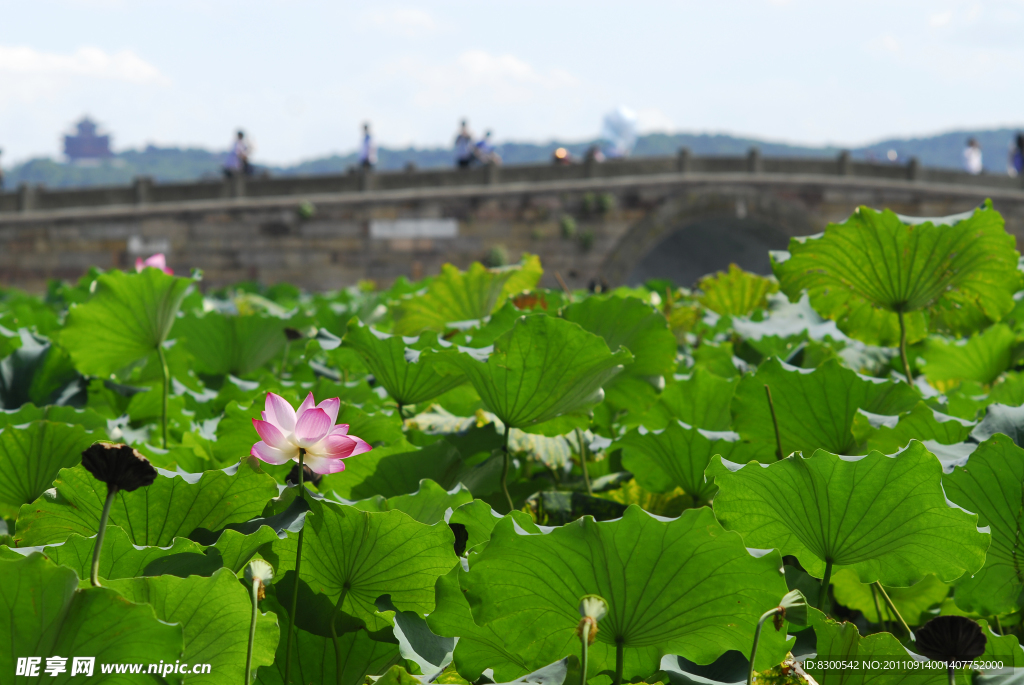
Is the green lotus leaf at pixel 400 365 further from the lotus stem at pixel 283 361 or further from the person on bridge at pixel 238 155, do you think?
the person on bridge at pixel 238 155

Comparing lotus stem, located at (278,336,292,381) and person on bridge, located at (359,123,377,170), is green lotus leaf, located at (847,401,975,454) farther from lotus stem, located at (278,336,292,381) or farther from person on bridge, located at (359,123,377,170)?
person on bridge, located at (359,123,377,170)

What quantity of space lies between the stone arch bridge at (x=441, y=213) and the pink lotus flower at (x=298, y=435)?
703 inches

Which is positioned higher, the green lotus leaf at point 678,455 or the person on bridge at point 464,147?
the person on bridge at point 464,147

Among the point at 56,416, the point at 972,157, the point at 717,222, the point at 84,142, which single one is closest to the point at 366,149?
the point at 717,222

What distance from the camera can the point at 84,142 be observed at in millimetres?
119062

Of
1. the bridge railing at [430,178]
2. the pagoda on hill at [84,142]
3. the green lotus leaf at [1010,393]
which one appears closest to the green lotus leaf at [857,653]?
the green lotus leaf at [1010,393]

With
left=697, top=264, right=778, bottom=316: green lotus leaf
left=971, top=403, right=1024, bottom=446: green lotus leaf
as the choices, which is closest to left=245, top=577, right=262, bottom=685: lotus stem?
left=971, top=403, right=1024, bottom=446: green lotus leaf

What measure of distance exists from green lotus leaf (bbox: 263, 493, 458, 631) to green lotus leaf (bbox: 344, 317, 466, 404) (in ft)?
1.50

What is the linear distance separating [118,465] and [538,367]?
61 cm

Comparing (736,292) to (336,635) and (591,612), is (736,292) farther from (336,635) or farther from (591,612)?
(591,612)

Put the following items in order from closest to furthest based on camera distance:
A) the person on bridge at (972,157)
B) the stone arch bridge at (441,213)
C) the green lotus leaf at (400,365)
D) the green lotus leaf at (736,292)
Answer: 1. the green lotus leaf at (400,365)
2. the green lotus leaf at (736,292)
3. the stone arch bridge at (441,213)
4. the person on bridge at (972,157)

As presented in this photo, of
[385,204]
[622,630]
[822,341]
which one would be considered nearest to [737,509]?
[622,630]

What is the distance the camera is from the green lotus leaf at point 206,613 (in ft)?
2.81

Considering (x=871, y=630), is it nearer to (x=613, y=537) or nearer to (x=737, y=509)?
(x=737, y=509)
